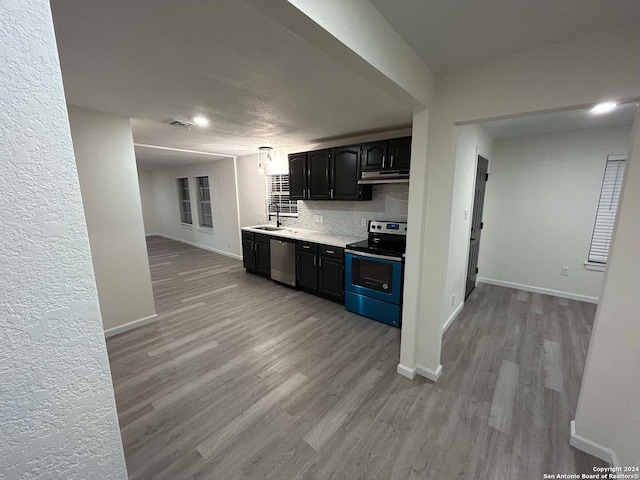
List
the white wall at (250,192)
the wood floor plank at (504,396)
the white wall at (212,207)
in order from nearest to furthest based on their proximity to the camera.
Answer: the wood floor plank at (504,396), the white wall at (250,192), the white wall at (212,207)

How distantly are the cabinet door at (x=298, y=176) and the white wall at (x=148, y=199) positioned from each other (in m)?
6.58

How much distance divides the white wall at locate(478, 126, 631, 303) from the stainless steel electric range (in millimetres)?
2066

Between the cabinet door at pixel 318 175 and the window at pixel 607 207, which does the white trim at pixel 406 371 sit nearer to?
the cabinet door at pixel 318 175

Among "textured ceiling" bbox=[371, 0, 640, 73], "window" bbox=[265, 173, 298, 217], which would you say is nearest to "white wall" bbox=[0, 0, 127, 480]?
"textured ceiling" bbox=[371, 0, 640, 73]

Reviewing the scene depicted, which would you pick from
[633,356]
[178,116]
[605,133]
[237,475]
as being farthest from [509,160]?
[237,475]

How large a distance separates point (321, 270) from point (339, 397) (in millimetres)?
1899

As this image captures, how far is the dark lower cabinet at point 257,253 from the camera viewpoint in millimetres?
4574

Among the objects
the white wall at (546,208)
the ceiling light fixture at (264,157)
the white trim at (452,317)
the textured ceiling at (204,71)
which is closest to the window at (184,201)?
the ceiling light fixture at (264,157)

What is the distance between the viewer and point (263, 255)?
4.64m

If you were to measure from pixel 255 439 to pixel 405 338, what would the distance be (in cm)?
134

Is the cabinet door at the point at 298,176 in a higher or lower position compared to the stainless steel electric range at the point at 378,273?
higher

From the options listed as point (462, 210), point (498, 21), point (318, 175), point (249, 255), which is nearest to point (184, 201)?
point (249, 255)

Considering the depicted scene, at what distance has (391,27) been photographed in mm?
1337

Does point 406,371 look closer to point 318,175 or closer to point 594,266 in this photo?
point 318,175
